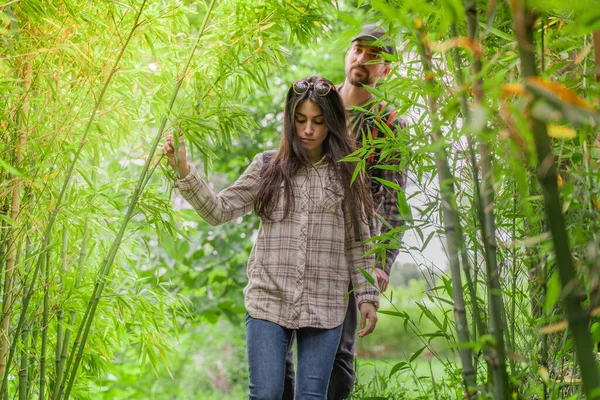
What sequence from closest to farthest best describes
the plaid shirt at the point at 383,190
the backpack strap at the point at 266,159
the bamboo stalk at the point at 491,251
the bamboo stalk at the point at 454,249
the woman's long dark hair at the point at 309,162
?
the bamboo stalk at the point at 491,251, the bamboo stalk at the point at 454,249, the woman's long dark hair at the point at 309,162, the backpack strap at the point at 266,159, the plaid shirt at the point at 383,190

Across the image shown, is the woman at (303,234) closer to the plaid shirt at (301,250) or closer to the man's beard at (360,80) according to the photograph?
the plaid shirt at (301,250)

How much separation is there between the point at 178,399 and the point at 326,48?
3541mm

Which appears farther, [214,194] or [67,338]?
[67,338]

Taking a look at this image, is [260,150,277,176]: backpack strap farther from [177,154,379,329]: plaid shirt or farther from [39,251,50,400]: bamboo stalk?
[39,251,50,400]: bamboo stalk

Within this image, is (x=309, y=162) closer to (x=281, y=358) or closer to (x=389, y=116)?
(x=389, y=116)

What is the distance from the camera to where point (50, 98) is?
89.4 inches

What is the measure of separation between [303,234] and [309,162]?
0.89ft

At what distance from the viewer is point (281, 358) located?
2.13 metres

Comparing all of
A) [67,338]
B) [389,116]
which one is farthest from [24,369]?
[389,116]

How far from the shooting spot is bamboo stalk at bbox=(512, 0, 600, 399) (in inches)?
26.8

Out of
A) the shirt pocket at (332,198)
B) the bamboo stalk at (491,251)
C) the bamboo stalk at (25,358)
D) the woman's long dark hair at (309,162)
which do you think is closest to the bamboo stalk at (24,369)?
the bamboo stalk at (25,358)

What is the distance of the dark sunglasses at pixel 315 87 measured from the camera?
231cm

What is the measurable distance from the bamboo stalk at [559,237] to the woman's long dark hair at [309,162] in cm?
161

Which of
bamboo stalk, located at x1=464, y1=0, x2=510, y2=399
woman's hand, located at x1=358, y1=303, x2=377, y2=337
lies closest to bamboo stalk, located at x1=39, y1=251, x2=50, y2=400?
woman's hand, located at x1=358, y1=303, x2=377, y2=337
